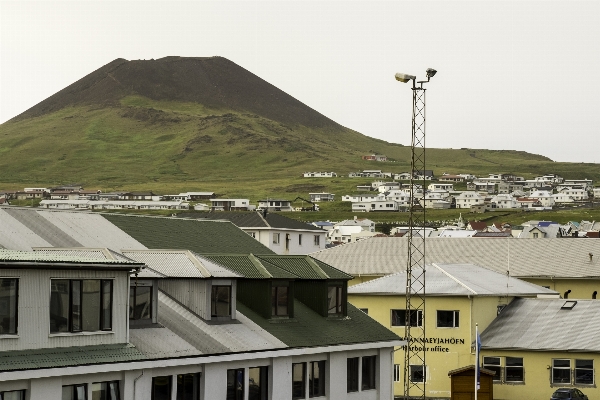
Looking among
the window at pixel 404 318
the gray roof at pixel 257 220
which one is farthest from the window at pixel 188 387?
the gray roof at pixel 257 220

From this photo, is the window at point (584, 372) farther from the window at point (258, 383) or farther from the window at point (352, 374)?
the window at point (258, 383)

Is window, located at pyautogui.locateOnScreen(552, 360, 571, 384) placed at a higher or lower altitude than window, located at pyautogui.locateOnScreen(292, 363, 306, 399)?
lower

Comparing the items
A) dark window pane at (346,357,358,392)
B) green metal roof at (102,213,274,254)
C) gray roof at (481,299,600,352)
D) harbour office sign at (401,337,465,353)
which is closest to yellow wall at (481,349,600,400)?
gray roof at (481,299,600,352)

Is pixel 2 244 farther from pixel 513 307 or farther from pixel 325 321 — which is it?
pixel 513 307

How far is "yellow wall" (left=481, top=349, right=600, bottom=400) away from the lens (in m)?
53.1

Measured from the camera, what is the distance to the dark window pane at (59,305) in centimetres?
2800

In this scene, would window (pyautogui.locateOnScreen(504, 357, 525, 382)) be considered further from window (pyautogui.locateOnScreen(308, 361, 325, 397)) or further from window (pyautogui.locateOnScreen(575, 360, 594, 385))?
window (pyautogui.locateOnScreen(308, 361, 325, 397))

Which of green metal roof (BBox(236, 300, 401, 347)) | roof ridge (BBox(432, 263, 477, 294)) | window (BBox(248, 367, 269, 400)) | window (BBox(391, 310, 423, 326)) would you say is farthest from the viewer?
window (BBox(391, 310, 423, 326))

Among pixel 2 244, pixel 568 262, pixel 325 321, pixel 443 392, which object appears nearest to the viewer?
pixel 2 244

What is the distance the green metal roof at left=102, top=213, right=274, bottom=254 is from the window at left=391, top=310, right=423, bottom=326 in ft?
39.2

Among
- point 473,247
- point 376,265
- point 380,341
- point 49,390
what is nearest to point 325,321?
→ point 380,341

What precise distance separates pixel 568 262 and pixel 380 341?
3945 centimetres

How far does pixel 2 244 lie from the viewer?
3338 cm

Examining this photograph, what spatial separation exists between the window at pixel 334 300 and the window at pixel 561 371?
51.6ft
